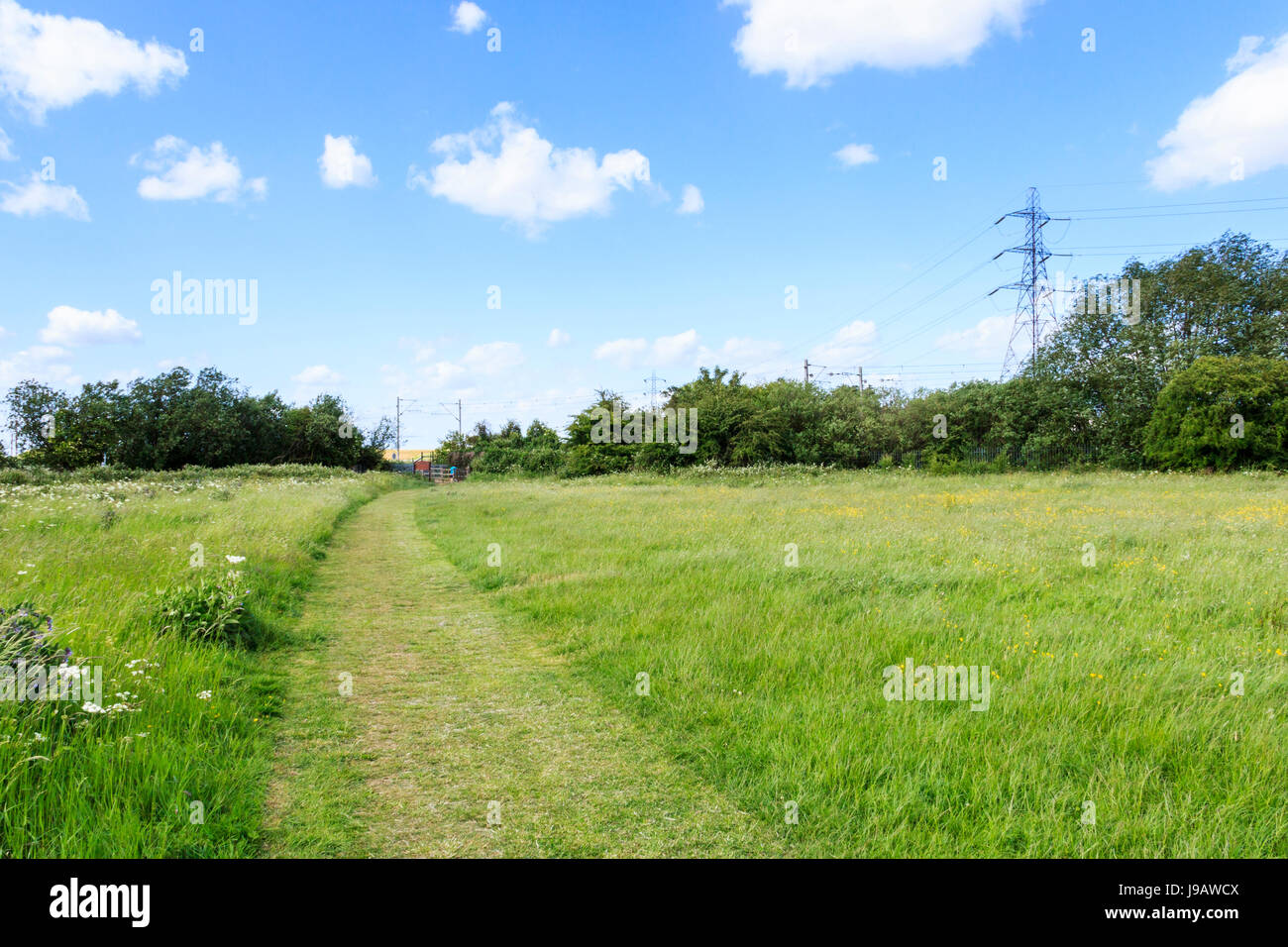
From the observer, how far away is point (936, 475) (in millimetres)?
33906

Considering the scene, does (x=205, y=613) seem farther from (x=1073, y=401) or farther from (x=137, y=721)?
(x=1073, y=401)

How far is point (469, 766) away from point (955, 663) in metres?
4.11

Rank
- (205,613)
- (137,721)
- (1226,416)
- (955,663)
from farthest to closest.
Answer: (1226,416) < (205,613) < (955,663) < (137,721)

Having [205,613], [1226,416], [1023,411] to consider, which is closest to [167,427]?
[205,613]

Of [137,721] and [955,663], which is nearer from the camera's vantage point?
[137,721]

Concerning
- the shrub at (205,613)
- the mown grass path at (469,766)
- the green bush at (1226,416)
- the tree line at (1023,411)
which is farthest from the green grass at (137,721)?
the green bush at (1226,416)

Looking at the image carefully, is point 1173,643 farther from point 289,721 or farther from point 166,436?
point 166,436

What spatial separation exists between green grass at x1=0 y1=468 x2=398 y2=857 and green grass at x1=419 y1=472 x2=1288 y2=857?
2613 mm

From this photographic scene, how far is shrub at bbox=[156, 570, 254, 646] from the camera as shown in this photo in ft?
19.9

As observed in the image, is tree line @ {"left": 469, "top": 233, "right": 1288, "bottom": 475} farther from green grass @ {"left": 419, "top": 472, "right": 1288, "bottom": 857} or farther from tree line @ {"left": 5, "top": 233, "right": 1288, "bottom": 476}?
green grass @ {"left": 419, "top": 472, "right": 1288, "bottom": 857}

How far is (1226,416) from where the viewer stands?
30516 millimetres

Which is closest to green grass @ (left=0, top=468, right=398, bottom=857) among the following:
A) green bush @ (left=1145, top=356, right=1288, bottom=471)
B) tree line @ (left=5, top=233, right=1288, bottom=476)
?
tree line @ (left=5, top=233, right=1288, bottom=476)
